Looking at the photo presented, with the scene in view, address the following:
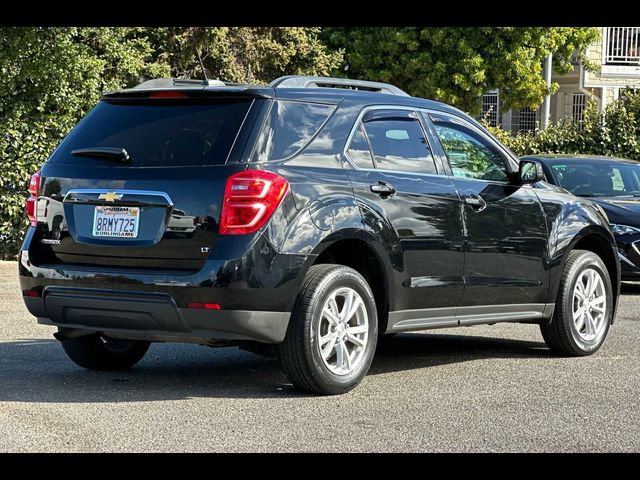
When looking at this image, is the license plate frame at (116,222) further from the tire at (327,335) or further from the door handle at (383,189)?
the door handle at (383,189)

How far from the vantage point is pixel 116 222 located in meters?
7.34

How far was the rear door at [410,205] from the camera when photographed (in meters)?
7.82

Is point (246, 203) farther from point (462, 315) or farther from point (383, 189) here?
Answer: point (462, 315)

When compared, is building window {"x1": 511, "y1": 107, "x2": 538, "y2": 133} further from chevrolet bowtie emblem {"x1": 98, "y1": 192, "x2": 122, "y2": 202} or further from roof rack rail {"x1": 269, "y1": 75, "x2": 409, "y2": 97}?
chevrolet bowtie emblem {"x1": 98, "y1": 192, "x2": 122, "y2": 202}

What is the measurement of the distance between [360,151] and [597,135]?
51.5ft

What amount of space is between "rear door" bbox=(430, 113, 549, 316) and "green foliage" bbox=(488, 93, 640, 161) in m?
14.1

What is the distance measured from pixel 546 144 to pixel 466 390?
15966 mm

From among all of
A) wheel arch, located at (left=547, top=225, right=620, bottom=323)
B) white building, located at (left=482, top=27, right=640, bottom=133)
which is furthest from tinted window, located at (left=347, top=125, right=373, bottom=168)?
white building, located at (left=482, top=27, right=640, bottom=133)

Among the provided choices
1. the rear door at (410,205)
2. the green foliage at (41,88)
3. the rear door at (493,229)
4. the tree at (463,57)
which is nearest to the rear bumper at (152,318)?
the rear door at (410,205)

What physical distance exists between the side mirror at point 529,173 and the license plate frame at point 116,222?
2971 millimetres

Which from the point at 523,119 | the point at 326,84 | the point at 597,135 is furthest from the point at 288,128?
the point at 523,119
